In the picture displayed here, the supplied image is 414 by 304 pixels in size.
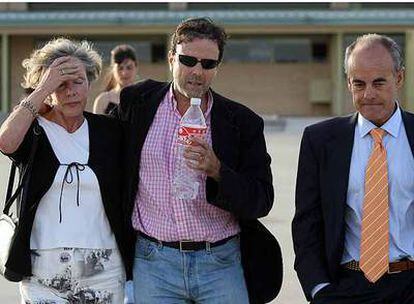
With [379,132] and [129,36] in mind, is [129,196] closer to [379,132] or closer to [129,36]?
[379,132]

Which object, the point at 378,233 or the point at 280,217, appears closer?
the point at 378,233

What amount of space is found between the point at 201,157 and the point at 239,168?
15.5 inches

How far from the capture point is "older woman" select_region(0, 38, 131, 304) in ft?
12.3

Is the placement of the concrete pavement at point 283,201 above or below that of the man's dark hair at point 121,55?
below

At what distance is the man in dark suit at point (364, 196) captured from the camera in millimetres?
3477

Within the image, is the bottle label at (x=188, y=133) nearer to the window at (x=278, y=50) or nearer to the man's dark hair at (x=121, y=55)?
the man's dark hair at (x=121, y=55)

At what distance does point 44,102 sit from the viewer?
3.89 metres

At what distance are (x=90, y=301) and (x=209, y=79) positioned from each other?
1169mm

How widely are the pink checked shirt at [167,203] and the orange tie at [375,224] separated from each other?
722 millimetres

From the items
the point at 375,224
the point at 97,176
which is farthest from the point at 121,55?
the point at 375,224

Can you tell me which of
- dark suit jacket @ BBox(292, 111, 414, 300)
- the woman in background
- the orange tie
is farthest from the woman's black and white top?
the woman in background

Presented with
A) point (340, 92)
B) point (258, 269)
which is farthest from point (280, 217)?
point (340, 92)

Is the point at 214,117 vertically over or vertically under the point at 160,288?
over

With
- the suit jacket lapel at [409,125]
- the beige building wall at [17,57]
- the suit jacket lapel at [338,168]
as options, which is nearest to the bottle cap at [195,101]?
the suit jacket lapel at [338,168]
